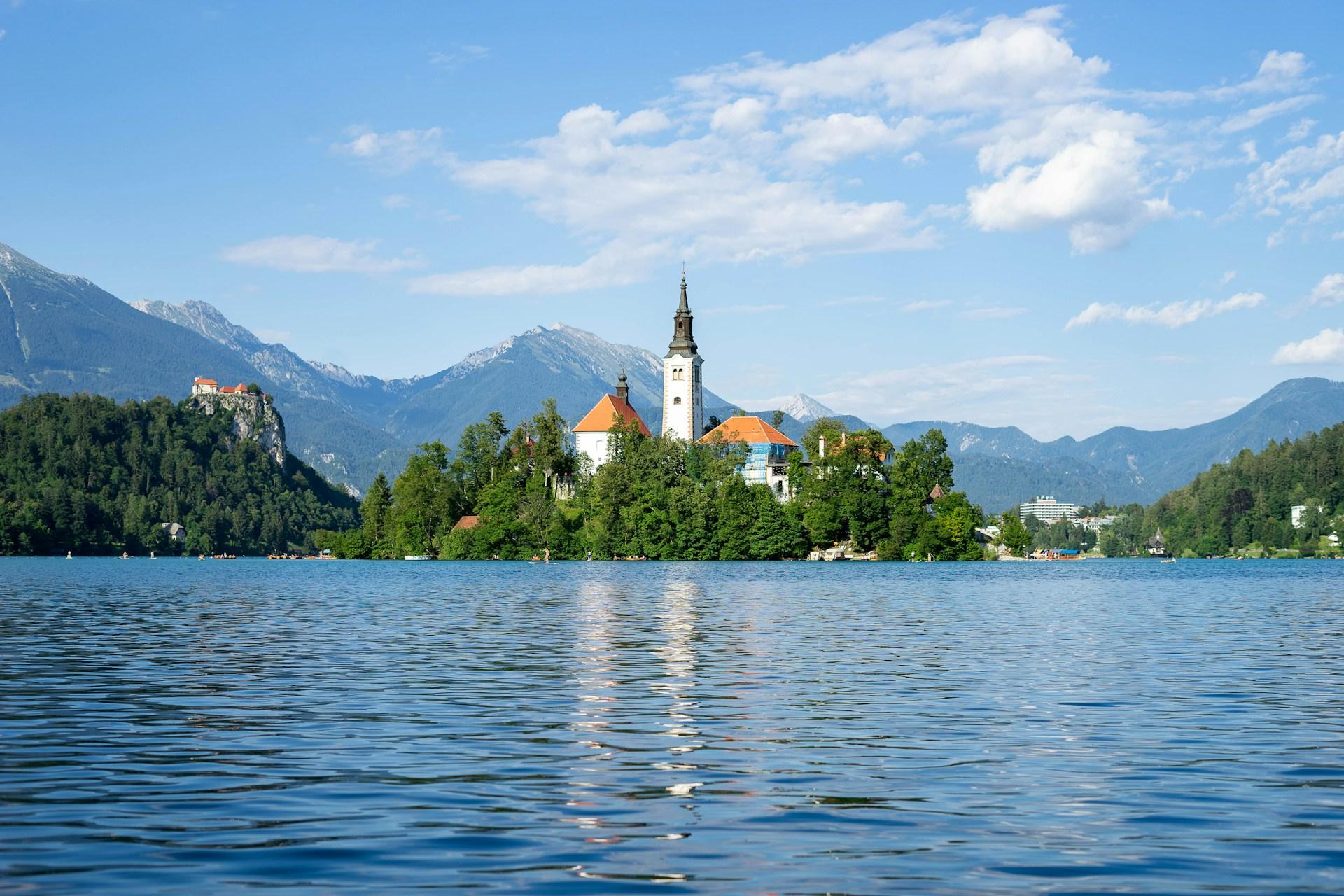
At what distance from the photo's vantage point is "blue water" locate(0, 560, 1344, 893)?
11484 mm

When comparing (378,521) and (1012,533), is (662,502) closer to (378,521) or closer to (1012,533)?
(378,521)

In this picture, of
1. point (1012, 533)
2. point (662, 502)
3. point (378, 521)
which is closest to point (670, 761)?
point (662, 502)

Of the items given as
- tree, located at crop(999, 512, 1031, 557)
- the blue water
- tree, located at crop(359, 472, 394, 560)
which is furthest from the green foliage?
the blue water

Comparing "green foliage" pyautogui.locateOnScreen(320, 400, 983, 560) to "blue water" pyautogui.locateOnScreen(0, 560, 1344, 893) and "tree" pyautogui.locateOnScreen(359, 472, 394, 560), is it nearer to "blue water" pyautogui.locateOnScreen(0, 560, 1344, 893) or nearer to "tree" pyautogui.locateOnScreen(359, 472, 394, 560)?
"tree" pyautogui.locateOnScreen(359, 472, 394, 560)

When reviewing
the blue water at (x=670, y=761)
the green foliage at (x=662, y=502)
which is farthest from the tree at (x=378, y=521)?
the blue water at (x=670, y=761)

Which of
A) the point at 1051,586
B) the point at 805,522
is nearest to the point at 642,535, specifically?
the point at 805,522

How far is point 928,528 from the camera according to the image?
15738 centimetres

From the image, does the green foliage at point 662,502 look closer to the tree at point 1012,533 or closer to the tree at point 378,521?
the tree at point 1012,533

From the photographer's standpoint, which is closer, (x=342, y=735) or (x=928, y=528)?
(x=342, y=735)

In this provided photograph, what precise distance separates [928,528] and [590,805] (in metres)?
147

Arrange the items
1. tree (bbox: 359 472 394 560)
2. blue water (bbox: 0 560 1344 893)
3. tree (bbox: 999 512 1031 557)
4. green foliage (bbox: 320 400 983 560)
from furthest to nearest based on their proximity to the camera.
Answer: tree (bbox: 359 472 394 560)
tree (bbox: 999 512 1031 557)
green foliage (bbox: 320 400 983 560)
blue water (bbox: 0 560 1344 893)

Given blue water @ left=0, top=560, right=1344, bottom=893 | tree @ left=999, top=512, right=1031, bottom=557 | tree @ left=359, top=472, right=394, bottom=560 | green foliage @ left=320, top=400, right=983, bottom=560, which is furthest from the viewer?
tree @ left=359, top=472, right=394, bottom=560

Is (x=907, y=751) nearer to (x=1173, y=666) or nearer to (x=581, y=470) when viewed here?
(x=1173, y=666)

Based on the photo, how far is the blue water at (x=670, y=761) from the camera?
11.5 m
